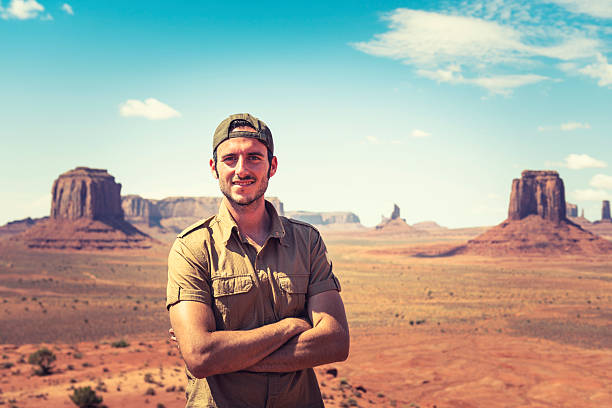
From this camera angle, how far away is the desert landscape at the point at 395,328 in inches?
597

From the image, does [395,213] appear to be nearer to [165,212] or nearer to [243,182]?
[165,212]

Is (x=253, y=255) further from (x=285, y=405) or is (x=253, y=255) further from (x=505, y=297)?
(x=505, y=297)

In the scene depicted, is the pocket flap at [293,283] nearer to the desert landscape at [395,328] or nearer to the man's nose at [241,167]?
the man's nose at [241,167]

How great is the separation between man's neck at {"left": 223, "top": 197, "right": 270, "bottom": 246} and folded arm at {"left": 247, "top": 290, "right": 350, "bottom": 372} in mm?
473

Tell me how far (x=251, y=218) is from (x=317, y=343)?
79 cm

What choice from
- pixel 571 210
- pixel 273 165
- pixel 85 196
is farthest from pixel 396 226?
pixel 273 165

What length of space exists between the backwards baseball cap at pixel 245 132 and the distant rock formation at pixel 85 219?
89010 mm

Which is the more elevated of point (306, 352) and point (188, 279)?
point (188, 279)

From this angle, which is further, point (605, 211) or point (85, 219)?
point (605, 211)

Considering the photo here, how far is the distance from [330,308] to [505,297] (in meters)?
43.3

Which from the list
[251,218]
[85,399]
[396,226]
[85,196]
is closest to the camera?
[251,218]

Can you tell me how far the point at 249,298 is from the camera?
2.48 m

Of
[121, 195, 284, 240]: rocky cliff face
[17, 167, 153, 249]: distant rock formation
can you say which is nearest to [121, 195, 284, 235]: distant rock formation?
[121, 195, 284, 240]: rocky cliff face

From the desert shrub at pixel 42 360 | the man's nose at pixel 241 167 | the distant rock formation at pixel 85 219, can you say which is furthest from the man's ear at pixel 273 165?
the distant rock formation at pixel 85 219
